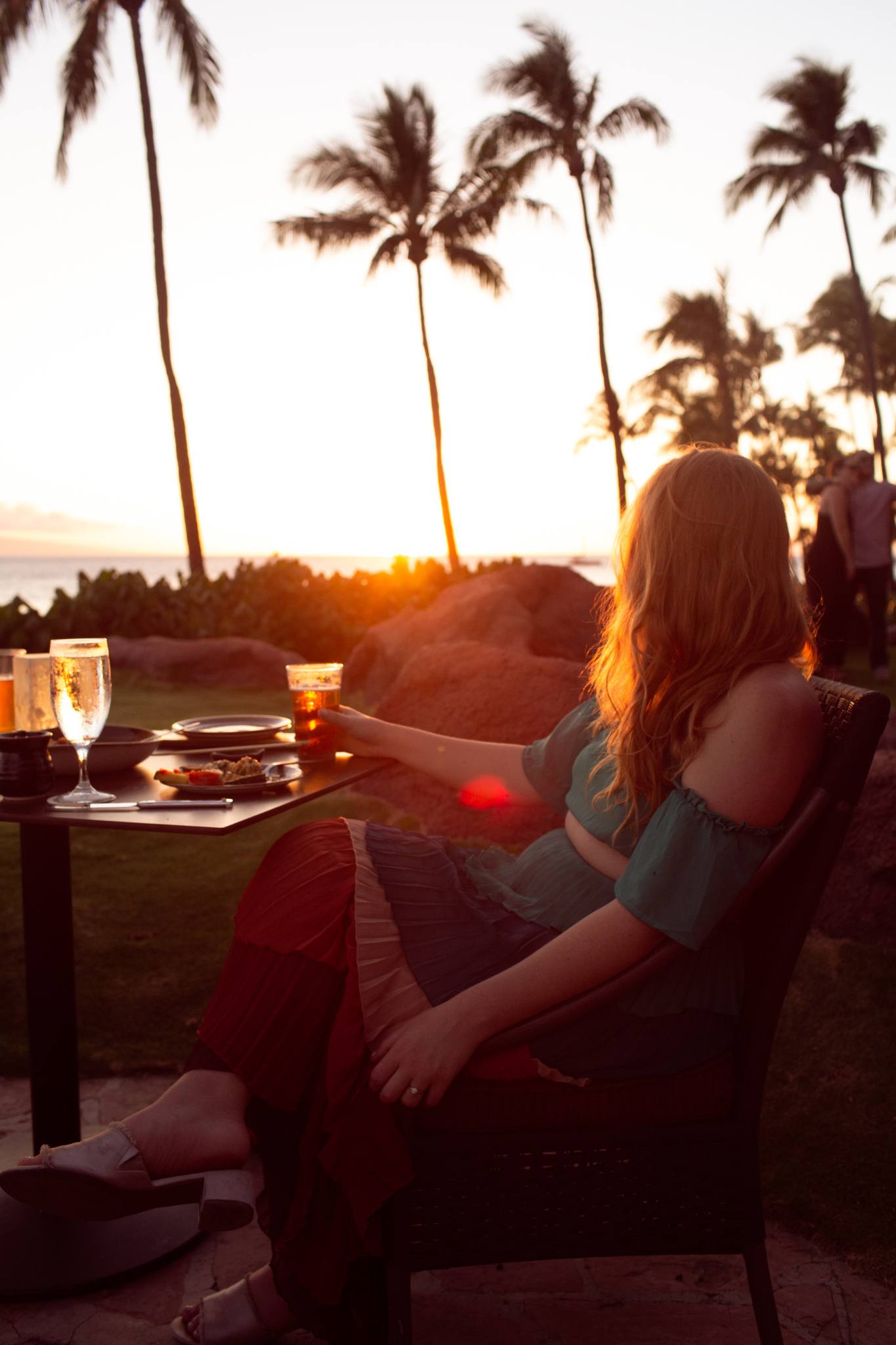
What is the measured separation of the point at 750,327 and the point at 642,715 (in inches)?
1718

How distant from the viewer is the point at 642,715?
1.65 metres

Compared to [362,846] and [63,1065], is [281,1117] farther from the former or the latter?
[63,1065]

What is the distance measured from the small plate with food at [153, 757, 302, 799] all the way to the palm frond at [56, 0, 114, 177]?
697 inches

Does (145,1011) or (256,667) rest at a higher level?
(256,667)

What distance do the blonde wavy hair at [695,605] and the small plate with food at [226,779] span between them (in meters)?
0.68

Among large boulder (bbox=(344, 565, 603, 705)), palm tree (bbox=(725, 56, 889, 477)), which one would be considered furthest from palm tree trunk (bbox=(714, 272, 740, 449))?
large boulder (bbox=(344, 565, 603, 705))

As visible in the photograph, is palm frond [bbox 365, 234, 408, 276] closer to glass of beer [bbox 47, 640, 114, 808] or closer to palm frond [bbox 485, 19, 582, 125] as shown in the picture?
palm frond [bbox 485, 19, 582, 125]

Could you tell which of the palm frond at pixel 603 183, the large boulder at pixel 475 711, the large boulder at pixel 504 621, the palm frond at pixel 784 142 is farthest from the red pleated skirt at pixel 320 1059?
the palm frond at pixel 784 142

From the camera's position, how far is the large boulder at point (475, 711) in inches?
167

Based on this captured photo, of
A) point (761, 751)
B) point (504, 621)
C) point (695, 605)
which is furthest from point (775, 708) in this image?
point (504, 621)

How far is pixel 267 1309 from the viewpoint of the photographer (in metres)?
1.80

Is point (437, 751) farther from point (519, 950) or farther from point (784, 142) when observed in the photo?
point (784, 142)

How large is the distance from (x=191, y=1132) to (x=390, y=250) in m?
23.6

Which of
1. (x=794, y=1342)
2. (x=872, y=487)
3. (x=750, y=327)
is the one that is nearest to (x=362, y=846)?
(x=794, y=1342)
